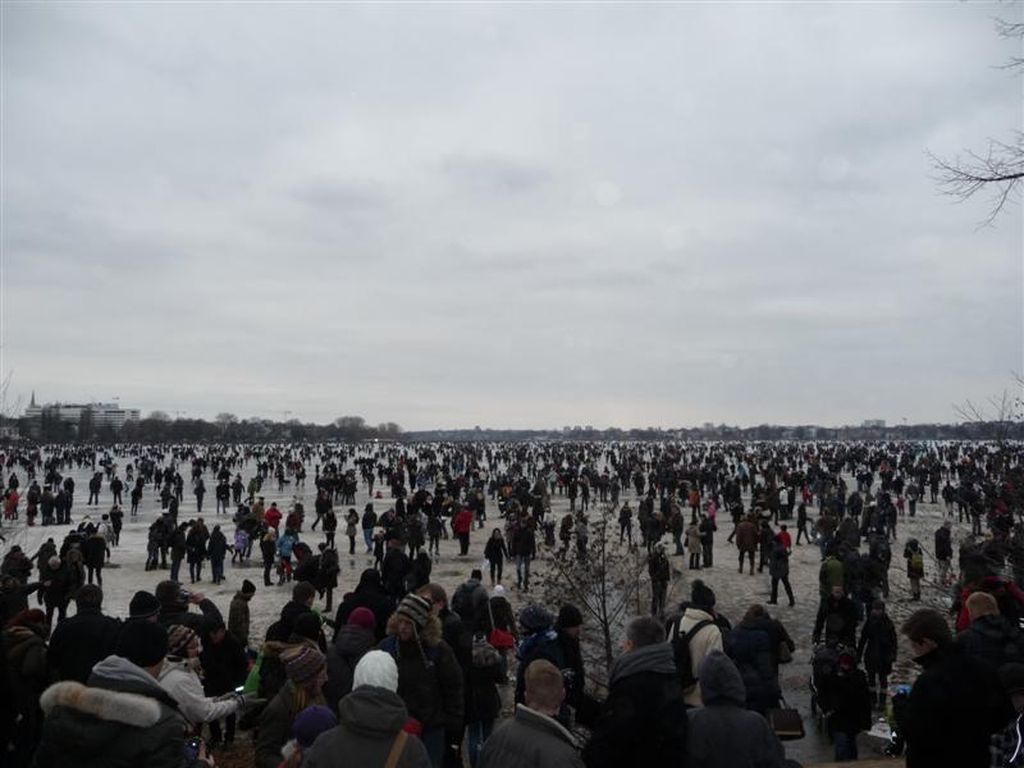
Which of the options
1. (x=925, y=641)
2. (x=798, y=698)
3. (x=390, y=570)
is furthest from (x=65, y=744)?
(x=798, y=698)

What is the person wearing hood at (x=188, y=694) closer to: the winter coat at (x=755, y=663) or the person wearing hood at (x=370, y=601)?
the person wearing hood at (x=370, y=601)

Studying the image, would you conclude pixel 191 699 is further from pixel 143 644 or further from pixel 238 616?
pixel 238 616

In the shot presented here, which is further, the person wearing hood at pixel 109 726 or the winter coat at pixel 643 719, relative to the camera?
the winter coat at pixel 643 719

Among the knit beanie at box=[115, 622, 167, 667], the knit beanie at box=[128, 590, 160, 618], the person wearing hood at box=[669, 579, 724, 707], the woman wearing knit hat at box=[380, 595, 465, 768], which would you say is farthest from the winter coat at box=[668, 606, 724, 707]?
the knit beanie at box=[128, 590, 160, 618]

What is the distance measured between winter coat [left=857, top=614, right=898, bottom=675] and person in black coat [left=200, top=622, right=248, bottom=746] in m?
6.58

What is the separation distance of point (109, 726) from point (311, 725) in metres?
0.86

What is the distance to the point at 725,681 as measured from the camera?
116 inches

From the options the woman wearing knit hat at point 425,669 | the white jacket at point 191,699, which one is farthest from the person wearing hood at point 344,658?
the white jacket at point 191,699

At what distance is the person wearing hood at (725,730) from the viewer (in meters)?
2.88

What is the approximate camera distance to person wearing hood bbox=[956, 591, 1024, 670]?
412 cm

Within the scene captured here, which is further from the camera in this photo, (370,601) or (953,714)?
(370,601)

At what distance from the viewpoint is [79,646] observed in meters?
4.90

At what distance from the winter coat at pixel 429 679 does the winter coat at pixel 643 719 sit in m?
1.56

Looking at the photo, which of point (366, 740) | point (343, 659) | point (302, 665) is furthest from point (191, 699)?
point (366, 740)
